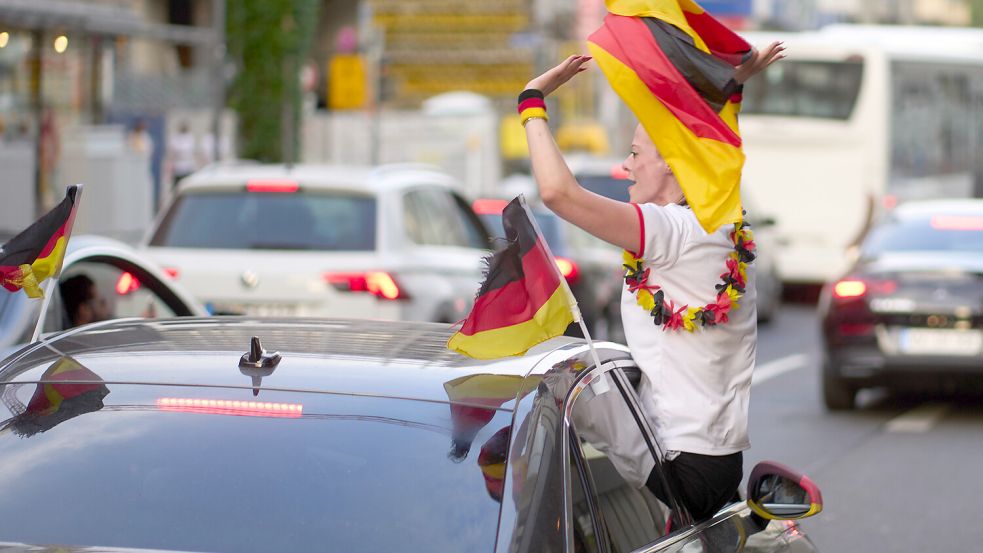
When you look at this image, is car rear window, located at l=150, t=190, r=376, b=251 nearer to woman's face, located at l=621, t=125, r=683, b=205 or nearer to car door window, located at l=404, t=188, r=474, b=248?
car door window, located at l=404, t=188, r=474, b=248

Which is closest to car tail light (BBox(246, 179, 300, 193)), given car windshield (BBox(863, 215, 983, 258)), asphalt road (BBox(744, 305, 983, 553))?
asphalt road (BBox(744, 305, 983, 553))

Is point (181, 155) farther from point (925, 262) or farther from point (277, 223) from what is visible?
point (277, 223)

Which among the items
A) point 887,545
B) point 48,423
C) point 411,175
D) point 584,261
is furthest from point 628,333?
point 584,261

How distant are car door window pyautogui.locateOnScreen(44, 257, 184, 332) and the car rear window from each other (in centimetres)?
358

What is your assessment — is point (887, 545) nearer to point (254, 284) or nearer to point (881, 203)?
point (254, 284)

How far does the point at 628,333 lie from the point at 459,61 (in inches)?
1974

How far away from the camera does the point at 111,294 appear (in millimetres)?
8000

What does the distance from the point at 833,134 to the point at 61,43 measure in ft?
33.6

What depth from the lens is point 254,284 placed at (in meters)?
11.5

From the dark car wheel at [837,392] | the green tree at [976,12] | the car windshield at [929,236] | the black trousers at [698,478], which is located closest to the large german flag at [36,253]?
the black trousers at [698,478]

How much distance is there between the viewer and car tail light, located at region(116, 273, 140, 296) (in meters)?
7.91

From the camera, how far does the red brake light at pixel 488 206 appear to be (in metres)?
18.7

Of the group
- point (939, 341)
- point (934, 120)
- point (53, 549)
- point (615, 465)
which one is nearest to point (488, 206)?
point (939, 341)

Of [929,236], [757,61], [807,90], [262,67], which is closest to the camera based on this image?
[757,61]
